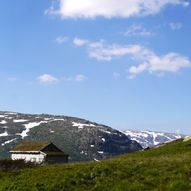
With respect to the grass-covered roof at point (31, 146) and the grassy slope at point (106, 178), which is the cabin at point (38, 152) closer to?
the grass-covered roof at point (31, 146)

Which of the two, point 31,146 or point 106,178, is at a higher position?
point 31,146

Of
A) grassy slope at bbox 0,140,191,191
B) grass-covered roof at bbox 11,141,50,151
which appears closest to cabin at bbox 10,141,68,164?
grass-covered roof at bbox 11,141,50,151

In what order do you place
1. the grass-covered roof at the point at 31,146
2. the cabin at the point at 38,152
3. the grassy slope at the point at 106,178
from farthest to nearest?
the grass-covered roof at the point at 31,146, the cabin at the point at 38,152, the grassy slope at the point at 106,178

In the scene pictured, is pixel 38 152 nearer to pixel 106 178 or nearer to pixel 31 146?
pixel 31 146

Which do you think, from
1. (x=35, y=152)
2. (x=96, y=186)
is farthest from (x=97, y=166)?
(x=35, y=152)

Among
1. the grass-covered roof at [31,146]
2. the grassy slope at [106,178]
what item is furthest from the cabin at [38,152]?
the grassy slope at [106,178]

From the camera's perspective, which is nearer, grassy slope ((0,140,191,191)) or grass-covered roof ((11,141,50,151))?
grassy slope ((0,140,191,191))

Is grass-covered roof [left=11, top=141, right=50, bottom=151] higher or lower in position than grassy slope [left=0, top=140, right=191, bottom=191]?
higher

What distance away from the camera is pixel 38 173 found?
110ft

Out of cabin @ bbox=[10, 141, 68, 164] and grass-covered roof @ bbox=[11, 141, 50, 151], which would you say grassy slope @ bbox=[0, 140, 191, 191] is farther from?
grass-covered roof @ bbox=[11, 141, 50, 151]

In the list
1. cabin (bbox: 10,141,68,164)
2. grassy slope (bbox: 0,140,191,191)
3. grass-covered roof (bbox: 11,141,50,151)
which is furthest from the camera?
grass-covered roof (bbox: 11,141,50,151)

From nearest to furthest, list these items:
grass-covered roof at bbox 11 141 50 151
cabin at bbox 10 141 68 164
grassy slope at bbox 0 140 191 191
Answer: grassy slope at bbox 0 140 191 191
cabin at bbox 10 141 68 164
grass-covered roof at bbox 11 141 50 151

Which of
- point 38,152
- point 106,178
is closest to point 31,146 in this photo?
point 38,152

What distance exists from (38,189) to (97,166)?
21.5 feet
